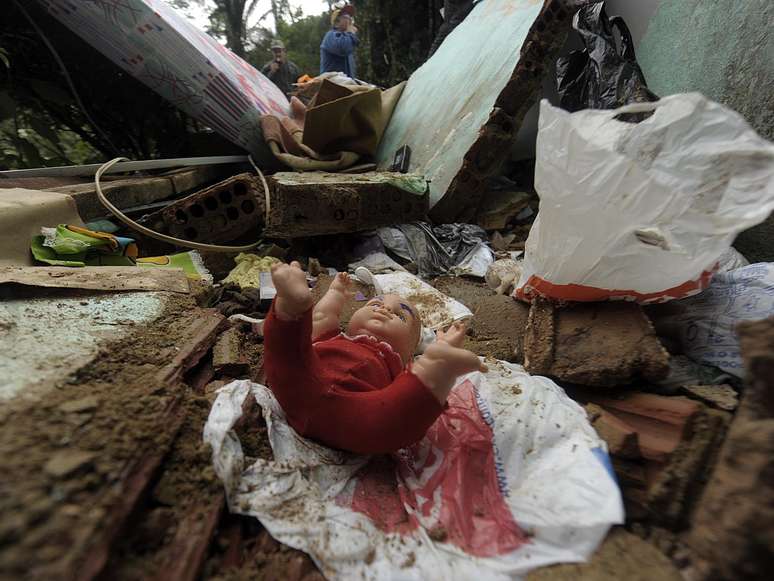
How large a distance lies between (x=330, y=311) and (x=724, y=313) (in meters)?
1.53

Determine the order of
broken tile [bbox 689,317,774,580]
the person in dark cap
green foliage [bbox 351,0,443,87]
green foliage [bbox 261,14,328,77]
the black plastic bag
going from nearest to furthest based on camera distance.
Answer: broken tile [bbox 689,317,774,580]
the black plastic bag
the person in dark cap
green foliage [bbox 351,0,443,87]
green foliage [bbox 261,14,328,77]

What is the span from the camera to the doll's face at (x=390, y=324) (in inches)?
57.4

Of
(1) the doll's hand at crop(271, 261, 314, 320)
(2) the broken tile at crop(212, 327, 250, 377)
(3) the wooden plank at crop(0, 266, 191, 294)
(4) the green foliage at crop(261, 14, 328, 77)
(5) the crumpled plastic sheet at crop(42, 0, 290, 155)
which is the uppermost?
(4) the green foliage at crop(261, 14, 328, 77)

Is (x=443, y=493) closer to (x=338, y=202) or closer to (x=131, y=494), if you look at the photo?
(x=131, y=494)

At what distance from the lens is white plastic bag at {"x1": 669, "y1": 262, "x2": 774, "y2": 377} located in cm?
145

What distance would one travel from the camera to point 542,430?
118cm

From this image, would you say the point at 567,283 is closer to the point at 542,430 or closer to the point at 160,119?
the point at 542,430

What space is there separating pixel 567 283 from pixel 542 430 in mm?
657

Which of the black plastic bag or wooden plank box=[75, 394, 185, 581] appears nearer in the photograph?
wooden plank box=[75, 394, 185, 581]

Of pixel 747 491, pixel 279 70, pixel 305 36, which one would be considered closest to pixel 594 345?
pixel 747 491

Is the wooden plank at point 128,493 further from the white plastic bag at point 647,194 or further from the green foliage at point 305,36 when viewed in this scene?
the green foliage at point 305,36

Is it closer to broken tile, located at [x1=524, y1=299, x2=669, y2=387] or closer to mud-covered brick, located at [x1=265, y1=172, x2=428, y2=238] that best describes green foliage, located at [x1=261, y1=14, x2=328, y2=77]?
mud-covered brick, located at [x1=265, y1=172, x2=428, y2=238]

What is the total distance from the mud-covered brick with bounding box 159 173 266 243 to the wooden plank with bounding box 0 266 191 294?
29.9 inches

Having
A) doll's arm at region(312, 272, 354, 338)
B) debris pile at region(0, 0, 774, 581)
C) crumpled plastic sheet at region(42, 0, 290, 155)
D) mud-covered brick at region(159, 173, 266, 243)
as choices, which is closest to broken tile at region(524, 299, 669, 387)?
debris pile at region(0, 0, 774, 581)
